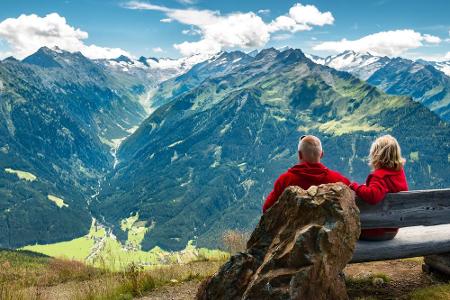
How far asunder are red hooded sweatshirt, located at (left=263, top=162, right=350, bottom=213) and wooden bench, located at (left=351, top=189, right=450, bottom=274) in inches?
33.1

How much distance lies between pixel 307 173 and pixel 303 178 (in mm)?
134

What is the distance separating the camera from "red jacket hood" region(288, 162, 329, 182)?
891 cm

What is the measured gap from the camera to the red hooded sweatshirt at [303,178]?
8914 millimetres

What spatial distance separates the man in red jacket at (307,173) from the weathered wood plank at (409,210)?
862 millimetres

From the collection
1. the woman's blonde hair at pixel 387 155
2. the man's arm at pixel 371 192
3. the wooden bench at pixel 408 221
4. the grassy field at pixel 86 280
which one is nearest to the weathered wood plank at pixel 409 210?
the wooden bench at pixel 408 221

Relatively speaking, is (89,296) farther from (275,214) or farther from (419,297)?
(419,297)

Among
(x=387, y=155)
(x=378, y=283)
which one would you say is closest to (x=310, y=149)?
(x=387, y=155)

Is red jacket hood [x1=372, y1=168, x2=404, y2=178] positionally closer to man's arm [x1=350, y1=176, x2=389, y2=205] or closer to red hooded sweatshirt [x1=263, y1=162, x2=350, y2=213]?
man's arm [x1=350, y1=176, x2=389, y2=205]

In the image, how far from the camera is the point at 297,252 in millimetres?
7000

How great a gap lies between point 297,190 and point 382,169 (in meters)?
2.96

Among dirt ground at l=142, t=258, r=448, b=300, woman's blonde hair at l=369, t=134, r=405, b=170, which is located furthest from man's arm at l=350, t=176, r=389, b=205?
dirt ground at l=142, t=258, r=448, b=300

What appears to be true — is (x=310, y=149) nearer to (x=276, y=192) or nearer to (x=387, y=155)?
(x=276, y=192)

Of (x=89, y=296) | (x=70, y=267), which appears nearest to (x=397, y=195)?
(x=89, y=296)

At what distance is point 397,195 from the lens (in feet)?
29.7
